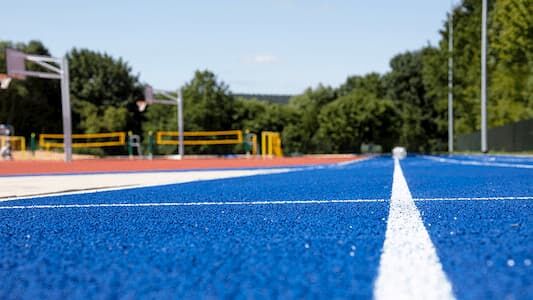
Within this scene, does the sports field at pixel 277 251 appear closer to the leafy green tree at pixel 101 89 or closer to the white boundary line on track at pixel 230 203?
the white boundary line on track at pixel 230 203

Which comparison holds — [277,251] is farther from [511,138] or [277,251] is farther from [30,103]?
[30,103]

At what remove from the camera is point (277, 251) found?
2152 millimetres

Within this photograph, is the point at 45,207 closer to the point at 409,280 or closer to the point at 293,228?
the point at 293,228

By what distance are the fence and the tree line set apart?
178 centimetres

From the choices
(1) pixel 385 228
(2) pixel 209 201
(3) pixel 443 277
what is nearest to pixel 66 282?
(3) pixel 443 277

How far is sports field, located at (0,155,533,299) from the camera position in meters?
1.58

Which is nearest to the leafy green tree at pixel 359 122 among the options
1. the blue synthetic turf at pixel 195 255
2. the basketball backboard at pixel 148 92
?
the basketball backboard at pixel 148 92

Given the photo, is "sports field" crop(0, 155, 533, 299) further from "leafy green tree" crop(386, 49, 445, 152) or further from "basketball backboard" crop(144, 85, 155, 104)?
"leafy green tree" crop(386, 49, 445, 152)

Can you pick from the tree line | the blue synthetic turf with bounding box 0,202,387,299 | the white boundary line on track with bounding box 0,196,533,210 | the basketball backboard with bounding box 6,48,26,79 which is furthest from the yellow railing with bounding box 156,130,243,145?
the blue synthetic turf with bounding box 0,202,387,299

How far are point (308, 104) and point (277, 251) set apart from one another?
5988 centimetres

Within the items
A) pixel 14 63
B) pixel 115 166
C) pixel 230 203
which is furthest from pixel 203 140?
pixel 230 203

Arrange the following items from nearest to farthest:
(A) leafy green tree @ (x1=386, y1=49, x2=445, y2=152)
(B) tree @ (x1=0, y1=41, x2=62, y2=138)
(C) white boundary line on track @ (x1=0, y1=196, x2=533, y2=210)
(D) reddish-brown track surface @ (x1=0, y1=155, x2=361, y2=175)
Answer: (C) white boundary line on track @ (x1=0, y1=196, x2=533, y2=210)
(D) reddish-brown track surface @ (x1=0, y1=155, x2=361, y2=175)
(B) tree @ (x1=0, y1=41, x2=62, y2=138)
(A) leafy green tree @ (x1=386, y1=49, x2=445, y2=152)

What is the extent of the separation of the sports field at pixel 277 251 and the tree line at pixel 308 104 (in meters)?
29.9

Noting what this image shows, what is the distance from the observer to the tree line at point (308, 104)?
3718 centimetres
